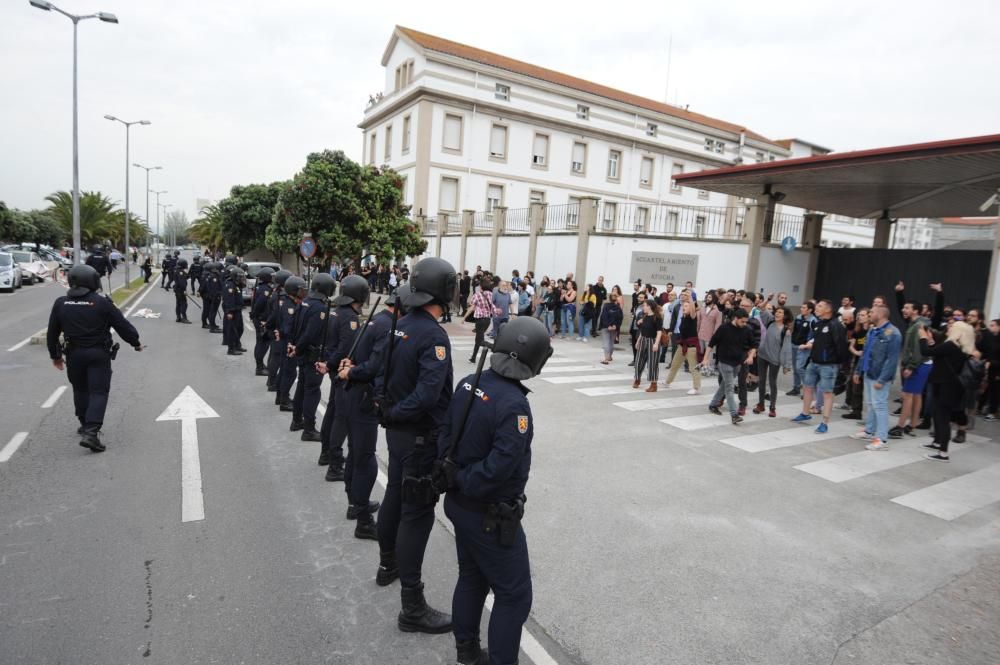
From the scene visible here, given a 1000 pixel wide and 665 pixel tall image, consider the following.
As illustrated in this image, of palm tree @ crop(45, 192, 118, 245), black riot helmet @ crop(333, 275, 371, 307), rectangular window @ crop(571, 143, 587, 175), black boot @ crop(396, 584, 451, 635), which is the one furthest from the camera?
palm tree @ crop(45, 192, 118, 245)

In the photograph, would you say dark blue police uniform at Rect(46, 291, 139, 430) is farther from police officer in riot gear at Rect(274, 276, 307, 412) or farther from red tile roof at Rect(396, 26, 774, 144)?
red tile roof at Rect(396, 26, 774, 144)

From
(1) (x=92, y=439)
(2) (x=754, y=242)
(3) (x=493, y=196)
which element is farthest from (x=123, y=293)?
(2) (x=754, y=242)

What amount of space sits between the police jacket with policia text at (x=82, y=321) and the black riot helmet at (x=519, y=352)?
203 inches

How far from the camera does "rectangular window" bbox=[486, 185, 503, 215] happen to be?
34.8m

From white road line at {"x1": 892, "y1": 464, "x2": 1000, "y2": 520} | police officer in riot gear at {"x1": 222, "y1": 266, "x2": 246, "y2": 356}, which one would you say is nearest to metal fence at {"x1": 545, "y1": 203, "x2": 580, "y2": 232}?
police officer in riot gear at {"x1": 222, "y1": 266, "x2": 246, "y2": 356}

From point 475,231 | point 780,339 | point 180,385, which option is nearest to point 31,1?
point 180,385

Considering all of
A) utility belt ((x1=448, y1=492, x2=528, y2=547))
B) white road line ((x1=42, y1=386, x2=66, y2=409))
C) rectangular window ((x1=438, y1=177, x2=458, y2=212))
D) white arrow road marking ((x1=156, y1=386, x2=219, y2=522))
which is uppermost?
rectangular window ((x1=438, y1=177, x2=458, y2=212))

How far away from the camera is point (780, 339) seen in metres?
9.71

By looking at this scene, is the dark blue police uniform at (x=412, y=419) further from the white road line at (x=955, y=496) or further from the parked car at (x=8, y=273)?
the parked car at (x=8, y=273)

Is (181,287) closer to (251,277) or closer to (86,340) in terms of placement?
(251,277)

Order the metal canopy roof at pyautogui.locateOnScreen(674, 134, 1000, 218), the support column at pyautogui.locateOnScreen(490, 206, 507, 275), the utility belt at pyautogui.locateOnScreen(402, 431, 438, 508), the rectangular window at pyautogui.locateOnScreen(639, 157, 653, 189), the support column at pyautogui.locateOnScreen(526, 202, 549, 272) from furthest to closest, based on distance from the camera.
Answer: the rectangular window at pyautogui.locateOnScreen(639, 157, 653, 189)
the support column at pyautogui.locateOnScreen(490, 206, 507, 275)
the support column at pyautogui.locateOnScreen(526, 202, 549, 272)
the metal canopy roof at pyautogui.locateOnScreen(674, 134, 1000, 218)
the utility belt at pyautogui.locateOnScreen(402, 431, 438, 508)

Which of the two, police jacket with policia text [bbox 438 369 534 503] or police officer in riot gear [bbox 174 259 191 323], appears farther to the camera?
police officer in riot gear [bbox 174 259 191 323]

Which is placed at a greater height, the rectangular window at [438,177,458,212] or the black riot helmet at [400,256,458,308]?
the rectangular window at [438,177,458,212]

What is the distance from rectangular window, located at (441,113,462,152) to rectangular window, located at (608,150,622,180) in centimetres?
1114
